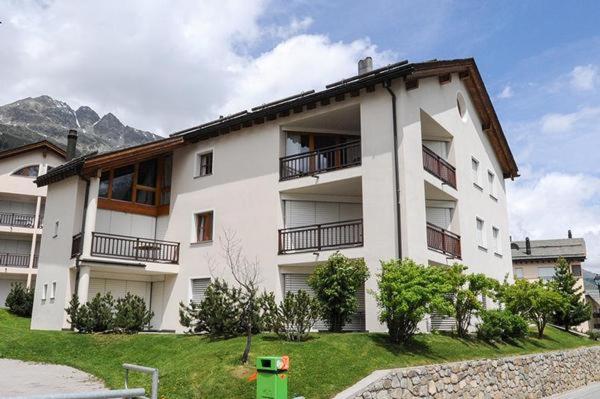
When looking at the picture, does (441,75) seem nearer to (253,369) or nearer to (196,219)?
(196,219)

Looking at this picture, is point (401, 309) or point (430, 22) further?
point (430, 22)

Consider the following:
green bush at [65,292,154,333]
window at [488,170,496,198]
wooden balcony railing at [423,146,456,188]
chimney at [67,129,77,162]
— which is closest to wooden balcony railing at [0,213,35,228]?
chimney at [67,129,77,162]

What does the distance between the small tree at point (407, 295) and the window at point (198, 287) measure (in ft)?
30.9

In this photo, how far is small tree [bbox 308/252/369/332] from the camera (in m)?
16.9

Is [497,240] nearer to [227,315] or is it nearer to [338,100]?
[338,100]

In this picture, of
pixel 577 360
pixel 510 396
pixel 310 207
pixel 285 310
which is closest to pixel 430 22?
pixel 310 207

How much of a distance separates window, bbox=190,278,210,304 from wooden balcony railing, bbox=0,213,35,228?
72.3ft

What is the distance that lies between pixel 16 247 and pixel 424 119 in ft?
105

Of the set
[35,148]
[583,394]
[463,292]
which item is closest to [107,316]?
[463,292]

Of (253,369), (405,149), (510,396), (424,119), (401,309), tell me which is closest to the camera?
(253,369)

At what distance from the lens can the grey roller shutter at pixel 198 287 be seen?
889 inches

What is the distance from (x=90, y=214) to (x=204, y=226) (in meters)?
4.65

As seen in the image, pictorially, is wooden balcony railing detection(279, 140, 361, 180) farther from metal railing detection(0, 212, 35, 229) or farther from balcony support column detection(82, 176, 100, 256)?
metal railing detection(0, 212, 35, 229)

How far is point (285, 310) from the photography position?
14.6m
